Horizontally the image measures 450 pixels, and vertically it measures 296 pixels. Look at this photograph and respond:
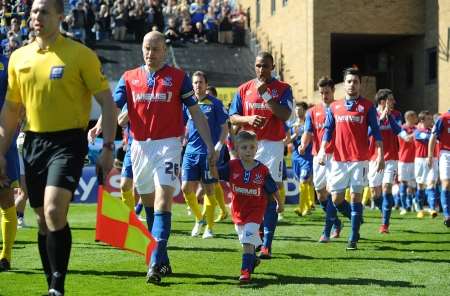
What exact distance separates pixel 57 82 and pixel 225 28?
96.2ft

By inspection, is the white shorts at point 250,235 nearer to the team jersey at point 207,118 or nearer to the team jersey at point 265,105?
the team jersey at point 265,105

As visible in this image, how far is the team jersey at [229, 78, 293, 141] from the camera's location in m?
9.66

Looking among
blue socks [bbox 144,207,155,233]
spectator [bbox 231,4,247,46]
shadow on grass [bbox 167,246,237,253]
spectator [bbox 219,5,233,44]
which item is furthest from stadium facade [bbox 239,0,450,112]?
blue socks [bbox 144,207,155,233]

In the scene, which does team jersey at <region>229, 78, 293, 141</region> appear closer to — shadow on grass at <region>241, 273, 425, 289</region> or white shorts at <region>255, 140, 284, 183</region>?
white shorts at <region>255, 140, 284, 183</region>

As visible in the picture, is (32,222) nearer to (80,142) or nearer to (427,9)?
(80,142)

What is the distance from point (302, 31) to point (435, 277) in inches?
1048

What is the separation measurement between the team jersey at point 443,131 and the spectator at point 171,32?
20.1 meters

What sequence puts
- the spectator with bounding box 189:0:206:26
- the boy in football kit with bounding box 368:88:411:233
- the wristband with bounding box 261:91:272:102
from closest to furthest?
the wristband with bounding box 261:91:272:102, the boy in football kit with bounding box 368:88:411:233, the spectator with bounding box 189:0:206:26

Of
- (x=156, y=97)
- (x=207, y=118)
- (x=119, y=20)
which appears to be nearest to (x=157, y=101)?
(x=156, y=97)

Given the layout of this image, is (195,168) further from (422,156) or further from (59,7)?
(422,156)

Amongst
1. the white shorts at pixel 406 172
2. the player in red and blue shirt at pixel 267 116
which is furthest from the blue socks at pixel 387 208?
the white shorts at pixel 406 172

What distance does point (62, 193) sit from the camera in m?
6.23

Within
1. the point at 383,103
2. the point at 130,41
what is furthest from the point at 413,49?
the point at 383,103

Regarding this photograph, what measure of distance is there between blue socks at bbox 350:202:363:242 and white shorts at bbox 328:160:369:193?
20cm
